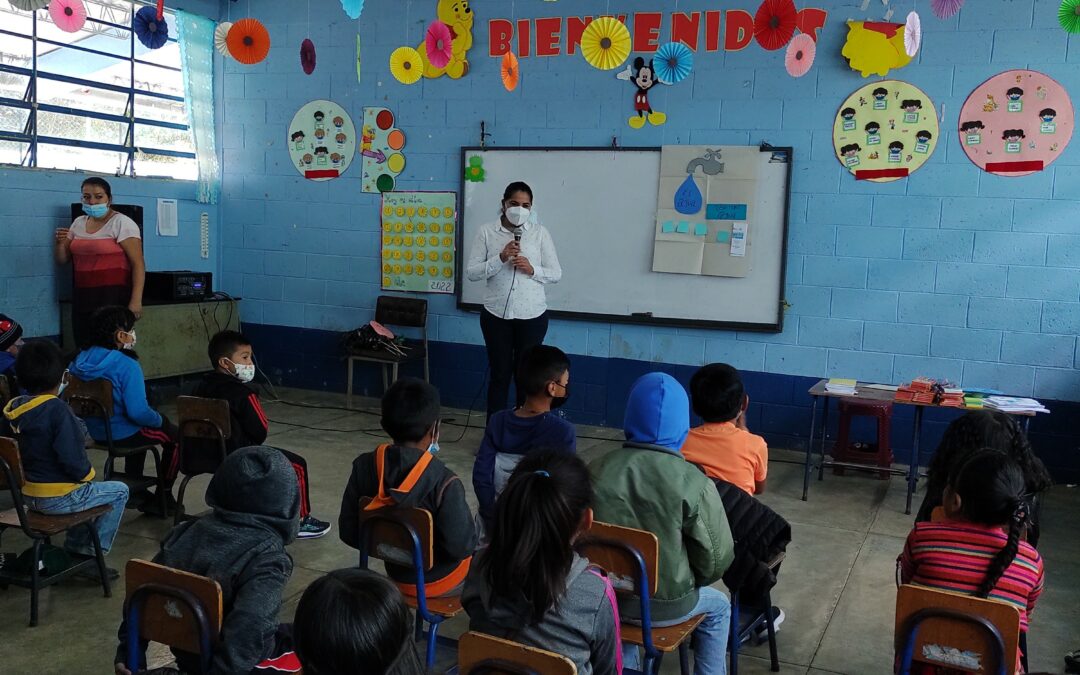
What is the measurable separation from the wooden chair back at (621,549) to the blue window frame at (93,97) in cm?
532

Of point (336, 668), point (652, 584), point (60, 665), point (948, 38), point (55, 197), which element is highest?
point (948, 38)

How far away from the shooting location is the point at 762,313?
18.9 feet

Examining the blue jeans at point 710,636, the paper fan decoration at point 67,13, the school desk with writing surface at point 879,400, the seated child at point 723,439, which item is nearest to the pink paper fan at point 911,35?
the school desk with writing surface at point 879,400

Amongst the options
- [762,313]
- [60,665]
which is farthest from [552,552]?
[762,313]

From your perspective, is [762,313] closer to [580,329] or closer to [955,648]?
[580,329]

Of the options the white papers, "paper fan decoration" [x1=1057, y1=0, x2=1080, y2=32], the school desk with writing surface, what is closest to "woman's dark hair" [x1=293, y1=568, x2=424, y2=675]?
the school desk with writing surface

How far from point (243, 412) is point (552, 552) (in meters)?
2.39

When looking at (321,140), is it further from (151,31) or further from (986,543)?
(986,543)

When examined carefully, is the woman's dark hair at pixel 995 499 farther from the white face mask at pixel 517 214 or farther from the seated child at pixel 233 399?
the white face mask at pixel 517 214

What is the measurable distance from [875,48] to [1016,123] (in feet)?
2.88

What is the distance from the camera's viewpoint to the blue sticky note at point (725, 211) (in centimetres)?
571

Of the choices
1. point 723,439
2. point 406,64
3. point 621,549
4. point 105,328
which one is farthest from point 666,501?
point 406,64

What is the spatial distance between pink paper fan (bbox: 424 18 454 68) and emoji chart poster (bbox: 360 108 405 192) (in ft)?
2.22

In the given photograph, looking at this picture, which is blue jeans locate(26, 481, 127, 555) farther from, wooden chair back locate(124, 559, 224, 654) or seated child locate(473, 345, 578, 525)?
wooden chair back locate(124, 559, 224, 654)
